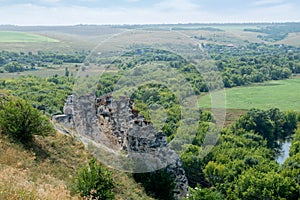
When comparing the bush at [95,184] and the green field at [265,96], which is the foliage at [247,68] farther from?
the bush at [95,184]

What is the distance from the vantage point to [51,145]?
13.5m

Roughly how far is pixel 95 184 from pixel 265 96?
61.5 metres

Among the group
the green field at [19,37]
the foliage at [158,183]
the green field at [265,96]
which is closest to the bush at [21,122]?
the foliage at [158,183]

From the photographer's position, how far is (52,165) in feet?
39.5

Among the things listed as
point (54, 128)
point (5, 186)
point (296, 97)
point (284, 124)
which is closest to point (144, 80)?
point (54, 128)

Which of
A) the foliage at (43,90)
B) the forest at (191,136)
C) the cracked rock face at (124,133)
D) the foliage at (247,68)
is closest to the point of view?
the forest at (191,136)

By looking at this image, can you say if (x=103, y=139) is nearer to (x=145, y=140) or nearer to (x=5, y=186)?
(x=145, y=140)

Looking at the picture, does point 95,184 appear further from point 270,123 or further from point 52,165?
point 270,123

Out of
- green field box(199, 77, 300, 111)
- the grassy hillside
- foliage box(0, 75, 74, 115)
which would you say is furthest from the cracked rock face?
green field box(199, 77, 300, 111)

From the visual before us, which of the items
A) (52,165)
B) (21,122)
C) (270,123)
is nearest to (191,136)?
(52,165)

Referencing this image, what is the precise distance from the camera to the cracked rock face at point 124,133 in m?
14.0

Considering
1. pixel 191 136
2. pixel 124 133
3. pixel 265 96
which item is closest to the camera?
pixel 124 133

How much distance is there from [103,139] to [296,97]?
61333 millimetres

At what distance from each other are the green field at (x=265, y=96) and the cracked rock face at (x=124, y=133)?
41.2 metres
